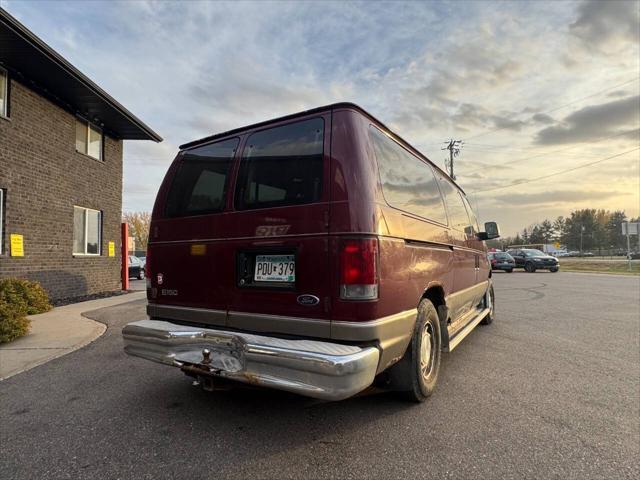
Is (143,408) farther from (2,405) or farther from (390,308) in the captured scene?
(390,308)

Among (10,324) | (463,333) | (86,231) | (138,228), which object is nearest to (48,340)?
(10,324)

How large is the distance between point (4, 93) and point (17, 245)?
3.24 meters

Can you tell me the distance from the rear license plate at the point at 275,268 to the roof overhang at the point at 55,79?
25.2 feet

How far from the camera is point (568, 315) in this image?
25.8 feet

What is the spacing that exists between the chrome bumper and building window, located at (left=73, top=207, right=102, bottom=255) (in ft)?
29.9

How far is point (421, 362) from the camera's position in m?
3.22

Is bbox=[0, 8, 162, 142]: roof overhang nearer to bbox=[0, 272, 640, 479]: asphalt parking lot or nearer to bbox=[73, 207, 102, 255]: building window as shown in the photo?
bbox=[73, 207, 102, 255]: building window

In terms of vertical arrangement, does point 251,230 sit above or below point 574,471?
above

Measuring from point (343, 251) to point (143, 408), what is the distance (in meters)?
2.20

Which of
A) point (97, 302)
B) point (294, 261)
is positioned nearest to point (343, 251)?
point (294, 261)

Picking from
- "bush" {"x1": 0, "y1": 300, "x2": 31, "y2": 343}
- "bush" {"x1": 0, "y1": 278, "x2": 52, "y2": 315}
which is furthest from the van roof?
"bush" {"x1": 0, "y1": 278, "x2": 52, "y2": 315}

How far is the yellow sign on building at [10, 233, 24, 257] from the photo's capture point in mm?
8219

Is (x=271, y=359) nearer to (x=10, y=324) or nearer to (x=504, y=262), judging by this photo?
(x=10, y=324)

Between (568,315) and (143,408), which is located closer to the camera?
(143,408)
